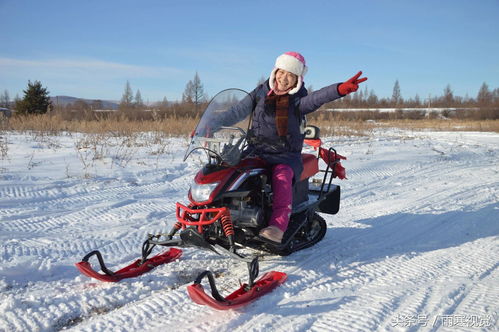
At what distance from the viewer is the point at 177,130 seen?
12188 mm

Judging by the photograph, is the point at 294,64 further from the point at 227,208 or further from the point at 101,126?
the point at 101,126

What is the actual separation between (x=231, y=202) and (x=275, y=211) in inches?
15.9

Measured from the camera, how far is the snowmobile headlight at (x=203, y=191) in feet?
10.1

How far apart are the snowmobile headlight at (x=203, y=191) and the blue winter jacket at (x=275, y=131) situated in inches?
25.6

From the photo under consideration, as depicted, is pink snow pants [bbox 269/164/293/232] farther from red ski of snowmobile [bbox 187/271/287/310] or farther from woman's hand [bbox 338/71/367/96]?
woman's hand [bbox 338/71/367/96]

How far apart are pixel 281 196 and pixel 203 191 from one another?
73cm

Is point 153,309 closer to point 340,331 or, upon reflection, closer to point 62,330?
point 62,330

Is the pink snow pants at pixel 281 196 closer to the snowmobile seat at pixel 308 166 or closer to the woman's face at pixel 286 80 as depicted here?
the snowmobile seat at pixel 308 166

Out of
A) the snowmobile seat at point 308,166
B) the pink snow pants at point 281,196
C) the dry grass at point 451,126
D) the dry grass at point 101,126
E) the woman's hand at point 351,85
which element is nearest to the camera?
the woman's hand at point 351,85

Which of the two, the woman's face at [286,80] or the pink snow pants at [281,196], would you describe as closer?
the pink snow pants at [281,196]

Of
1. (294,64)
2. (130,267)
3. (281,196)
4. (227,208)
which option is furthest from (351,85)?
(130,267)

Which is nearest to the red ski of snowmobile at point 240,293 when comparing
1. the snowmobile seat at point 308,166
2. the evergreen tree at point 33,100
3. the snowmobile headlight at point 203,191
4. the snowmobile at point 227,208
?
the snowmobile at point 227,208

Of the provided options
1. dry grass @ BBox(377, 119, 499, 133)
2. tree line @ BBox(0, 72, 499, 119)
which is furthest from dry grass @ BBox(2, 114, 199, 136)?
dry grass @ BBox(377, 119, 499, 133)

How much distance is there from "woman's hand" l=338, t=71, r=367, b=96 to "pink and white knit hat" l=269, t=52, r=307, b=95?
487 millimetres
